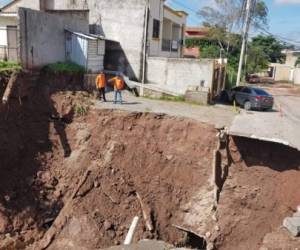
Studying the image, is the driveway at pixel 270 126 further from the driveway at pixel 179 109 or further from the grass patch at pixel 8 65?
the grass patch at pixel 8 65

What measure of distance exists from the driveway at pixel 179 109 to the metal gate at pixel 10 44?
468 centimetres

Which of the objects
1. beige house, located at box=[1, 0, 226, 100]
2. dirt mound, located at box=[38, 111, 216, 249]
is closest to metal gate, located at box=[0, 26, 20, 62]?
dirt mound, located at box=[38, 111, 216, 249]

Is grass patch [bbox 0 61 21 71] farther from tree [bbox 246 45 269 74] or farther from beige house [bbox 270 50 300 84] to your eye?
beige house [bbox 270 50 300 84]

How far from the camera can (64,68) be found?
19.0 metres

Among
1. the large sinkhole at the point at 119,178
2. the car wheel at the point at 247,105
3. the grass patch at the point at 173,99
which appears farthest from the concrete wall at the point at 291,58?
the large sinkhole at the point at 119,178

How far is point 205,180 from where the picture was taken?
51.2 ft

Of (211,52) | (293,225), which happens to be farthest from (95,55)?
(211,52)

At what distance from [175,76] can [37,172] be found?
1200cm

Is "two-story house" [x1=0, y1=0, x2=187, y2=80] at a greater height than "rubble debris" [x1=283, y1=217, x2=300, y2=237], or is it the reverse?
"two-story house" [x1=0, y1=0, x2=187, y2=80]

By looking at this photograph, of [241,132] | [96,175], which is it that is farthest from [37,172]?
[241,132]

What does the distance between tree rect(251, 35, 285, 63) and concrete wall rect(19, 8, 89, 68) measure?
55172 millimetres

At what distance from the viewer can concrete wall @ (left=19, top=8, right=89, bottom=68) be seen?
17.5 metres

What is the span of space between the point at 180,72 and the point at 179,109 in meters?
5.51

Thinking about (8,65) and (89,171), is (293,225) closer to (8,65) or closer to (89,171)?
(89,171)
